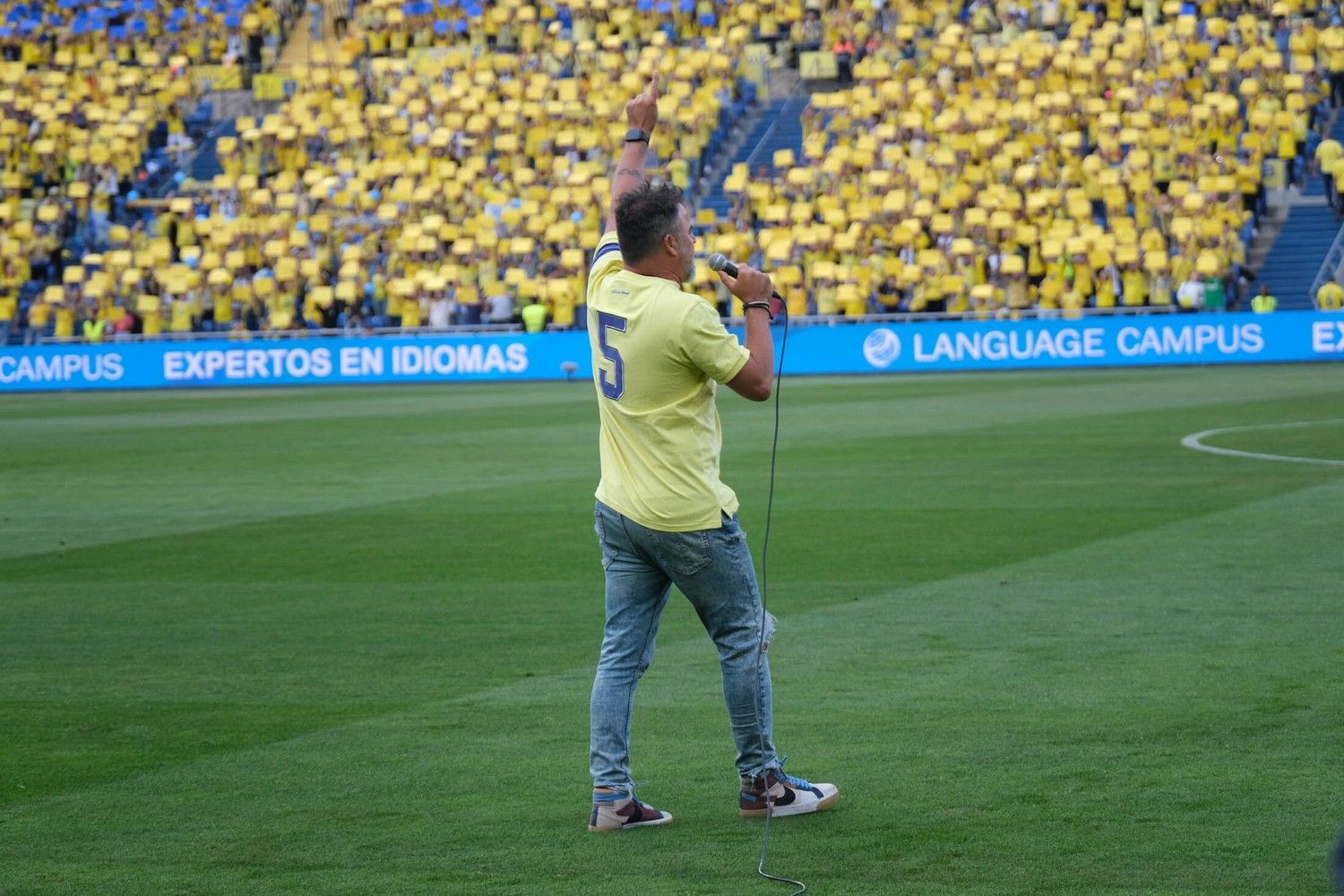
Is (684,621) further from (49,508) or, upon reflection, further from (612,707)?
(49,508)

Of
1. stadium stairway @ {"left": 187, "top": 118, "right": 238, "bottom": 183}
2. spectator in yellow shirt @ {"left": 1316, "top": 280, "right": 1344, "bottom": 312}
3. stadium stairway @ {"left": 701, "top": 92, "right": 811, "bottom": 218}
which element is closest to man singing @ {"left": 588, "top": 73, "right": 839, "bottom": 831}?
spectator in yellow shirt @ {"left": 1316, "top": 280, "right": 1344, "bottom": 312}

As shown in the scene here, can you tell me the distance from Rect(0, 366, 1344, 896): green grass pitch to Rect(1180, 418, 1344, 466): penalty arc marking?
346 mm

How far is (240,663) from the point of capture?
8.81 m

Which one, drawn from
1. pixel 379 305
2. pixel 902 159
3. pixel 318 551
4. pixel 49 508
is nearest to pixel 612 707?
pixel 318 551

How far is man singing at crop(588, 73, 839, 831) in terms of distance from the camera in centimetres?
566

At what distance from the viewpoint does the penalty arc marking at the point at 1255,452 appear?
16.7 metres

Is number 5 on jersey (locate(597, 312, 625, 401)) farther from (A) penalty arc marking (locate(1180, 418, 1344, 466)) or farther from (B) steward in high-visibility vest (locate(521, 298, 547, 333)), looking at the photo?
(B) steward in high-visibility vest (locate(521, 298, 547, 333))

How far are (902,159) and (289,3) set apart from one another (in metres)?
20.0

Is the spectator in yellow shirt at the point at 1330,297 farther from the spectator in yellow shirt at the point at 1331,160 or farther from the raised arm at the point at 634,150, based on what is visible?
the raised arm at the point at 634,150

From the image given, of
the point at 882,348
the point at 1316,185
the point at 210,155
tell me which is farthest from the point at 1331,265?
the point at 210,155

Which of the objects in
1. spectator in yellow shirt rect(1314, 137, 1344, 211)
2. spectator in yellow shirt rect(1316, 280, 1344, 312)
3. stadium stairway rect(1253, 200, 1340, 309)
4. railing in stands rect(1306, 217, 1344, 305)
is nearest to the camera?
spectator in yellow shirt rect(1316, 280, 1344, 312)

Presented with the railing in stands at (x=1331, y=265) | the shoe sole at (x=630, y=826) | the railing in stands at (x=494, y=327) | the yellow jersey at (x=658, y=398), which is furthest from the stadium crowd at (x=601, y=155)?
the shoe sole at (x=630, y=826)

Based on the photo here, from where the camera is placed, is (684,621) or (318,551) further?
(318,551)

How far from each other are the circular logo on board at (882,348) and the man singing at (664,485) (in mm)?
31180
